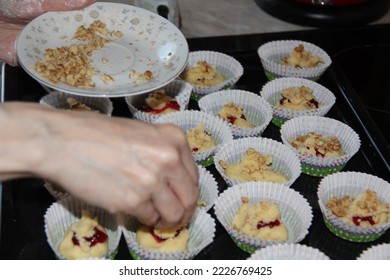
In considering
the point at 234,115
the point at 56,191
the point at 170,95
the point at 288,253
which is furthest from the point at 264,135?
the point at 56,191

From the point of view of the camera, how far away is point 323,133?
75.3 inches

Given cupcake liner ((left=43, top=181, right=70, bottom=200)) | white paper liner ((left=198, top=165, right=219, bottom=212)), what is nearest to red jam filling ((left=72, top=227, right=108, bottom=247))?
cupcake liner ((left=43, top=181, right=70, bottom=200))

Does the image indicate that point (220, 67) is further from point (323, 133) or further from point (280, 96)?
point (323, 133)

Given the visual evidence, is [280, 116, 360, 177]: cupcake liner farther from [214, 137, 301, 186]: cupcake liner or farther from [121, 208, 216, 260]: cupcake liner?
[121, 208, 216, 260]: cupcake liner

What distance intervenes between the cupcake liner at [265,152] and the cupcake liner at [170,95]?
26cm

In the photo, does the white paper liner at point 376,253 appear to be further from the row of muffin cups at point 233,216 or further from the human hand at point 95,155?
the human hand at point 95,155

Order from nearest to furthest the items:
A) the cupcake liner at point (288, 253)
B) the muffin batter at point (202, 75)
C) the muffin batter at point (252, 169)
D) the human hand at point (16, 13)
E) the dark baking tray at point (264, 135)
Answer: the cupcake liner at point (288, 253), the dark baking tray at point (264, 135), the muffin batter at point (252, 169), the human hand at point (16, 13), the muffin batter at point (202, 75)

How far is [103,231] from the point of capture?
152cm

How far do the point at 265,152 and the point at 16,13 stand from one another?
913 millimetres

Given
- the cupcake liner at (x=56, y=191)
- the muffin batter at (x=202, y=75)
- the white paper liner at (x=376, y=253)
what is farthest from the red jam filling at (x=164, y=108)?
the white paper liner at (x=376, y=253)

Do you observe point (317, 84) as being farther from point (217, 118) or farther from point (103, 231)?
point (103, 231)

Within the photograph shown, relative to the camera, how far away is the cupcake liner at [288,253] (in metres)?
1.41

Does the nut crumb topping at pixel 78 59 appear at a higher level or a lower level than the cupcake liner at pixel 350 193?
higher
